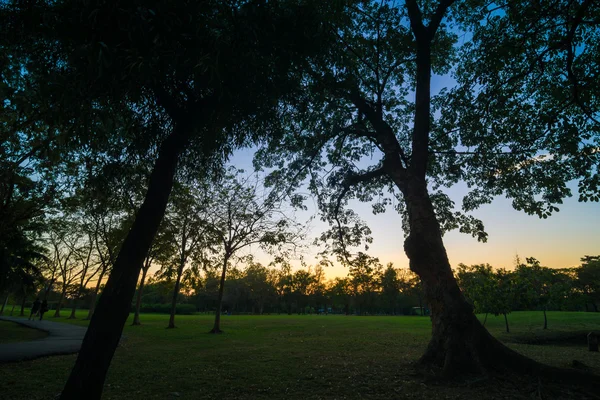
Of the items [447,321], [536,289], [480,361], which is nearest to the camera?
[480,361]

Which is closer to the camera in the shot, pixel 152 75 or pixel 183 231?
pixel 152 75

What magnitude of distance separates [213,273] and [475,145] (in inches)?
875

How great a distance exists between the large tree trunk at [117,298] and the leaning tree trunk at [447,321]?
7.13 metres

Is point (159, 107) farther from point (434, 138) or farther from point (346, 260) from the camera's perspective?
point (434, 138)

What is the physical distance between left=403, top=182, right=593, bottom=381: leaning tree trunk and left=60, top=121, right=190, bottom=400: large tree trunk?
281 inches

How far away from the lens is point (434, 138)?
12.8 metres

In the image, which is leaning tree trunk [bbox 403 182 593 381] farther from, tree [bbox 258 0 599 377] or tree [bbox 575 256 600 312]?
tree [bbox 575 256 600 312]

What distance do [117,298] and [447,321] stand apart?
778cm

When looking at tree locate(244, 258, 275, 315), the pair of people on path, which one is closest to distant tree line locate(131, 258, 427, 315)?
tree locate(244, 258, 275, 315)

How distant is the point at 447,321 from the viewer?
807 cm

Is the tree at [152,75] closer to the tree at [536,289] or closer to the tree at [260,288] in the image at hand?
the tree at [536,289]

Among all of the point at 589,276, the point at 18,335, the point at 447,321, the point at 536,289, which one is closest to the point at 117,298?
the point at 447,321

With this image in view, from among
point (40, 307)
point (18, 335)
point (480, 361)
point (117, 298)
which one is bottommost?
point (18, 335)

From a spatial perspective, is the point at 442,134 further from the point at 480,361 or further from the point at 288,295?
the point at 288,295
